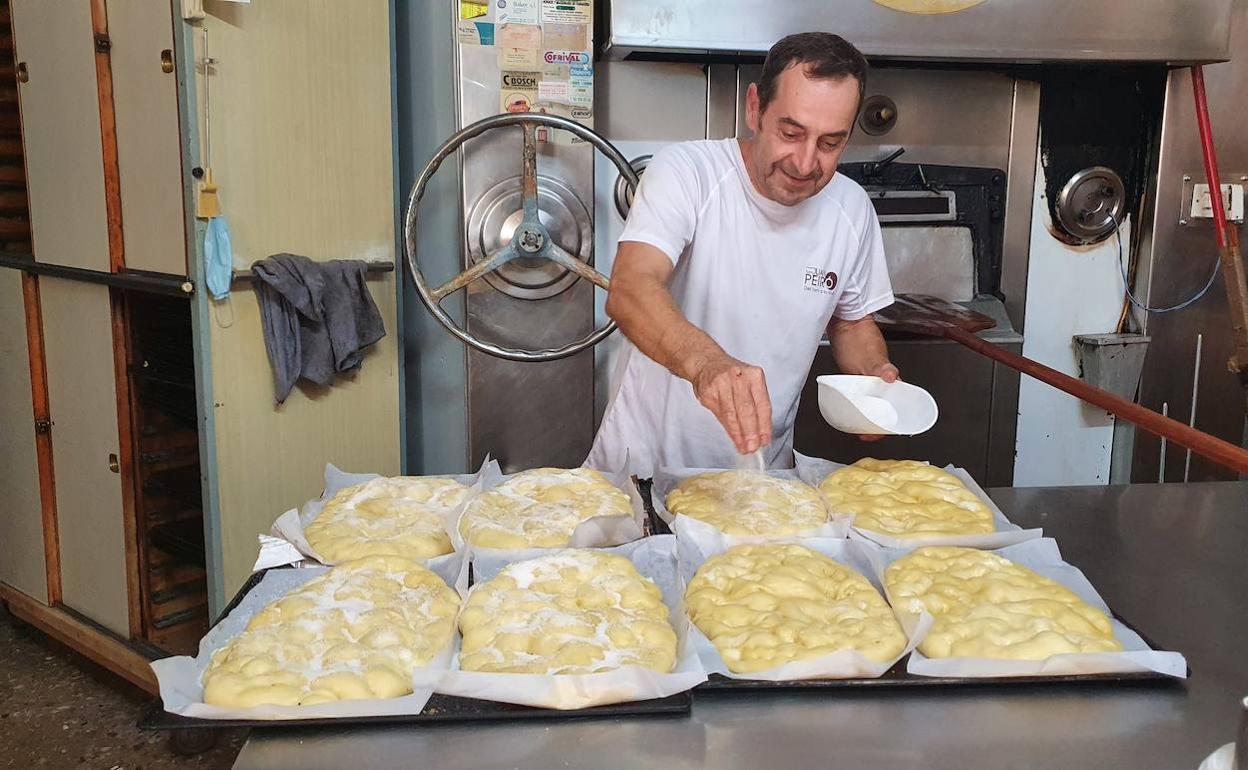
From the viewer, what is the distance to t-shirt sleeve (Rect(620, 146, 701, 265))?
1936 mm

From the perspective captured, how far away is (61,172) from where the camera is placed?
2.66 meters

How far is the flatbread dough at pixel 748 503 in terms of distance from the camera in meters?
1.51

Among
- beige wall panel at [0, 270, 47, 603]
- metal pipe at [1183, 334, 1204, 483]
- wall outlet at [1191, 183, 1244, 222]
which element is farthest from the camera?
metal pipe at [1183, 334, 1204, 483]

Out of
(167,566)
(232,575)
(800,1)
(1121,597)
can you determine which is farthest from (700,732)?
(167,566)

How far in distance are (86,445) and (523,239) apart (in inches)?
55.6

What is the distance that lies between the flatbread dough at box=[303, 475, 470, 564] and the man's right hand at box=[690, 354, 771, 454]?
1.50 ft

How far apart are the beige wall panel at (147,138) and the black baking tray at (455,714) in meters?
1.53

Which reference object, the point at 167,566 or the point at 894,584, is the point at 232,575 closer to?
the point at 167,566

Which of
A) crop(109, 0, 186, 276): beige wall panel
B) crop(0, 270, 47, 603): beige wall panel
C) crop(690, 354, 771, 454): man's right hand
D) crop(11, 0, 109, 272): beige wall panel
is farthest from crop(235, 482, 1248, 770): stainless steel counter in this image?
crop(0, 270, 47, 603): beige wall panel

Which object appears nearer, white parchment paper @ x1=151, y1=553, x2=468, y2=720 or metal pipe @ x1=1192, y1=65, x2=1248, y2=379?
white parchment paper @ x1=151, y1=553, x2=468, y2=720

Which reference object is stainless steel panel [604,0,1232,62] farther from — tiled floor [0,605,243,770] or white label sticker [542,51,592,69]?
tiled floor [0,605,243,770]

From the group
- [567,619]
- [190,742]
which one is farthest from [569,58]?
[190,742]

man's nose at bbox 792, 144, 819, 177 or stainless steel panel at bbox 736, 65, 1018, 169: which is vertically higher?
stainless steel panel at bbox 736, 65, 1018, 169

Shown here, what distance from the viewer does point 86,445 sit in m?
2.82
